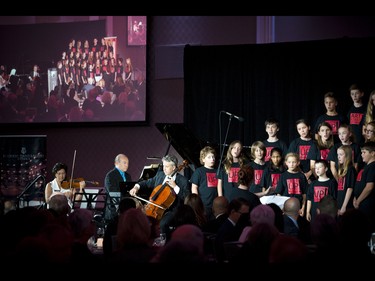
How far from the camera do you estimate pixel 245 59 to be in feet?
34.5

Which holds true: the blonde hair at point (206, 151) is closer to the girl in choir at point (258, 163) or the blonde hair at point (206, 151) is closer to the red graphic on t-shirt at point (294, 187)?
the girl in choir at point (258, 163)

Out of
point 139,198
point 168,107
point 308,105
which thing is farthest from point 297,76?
point 139,198

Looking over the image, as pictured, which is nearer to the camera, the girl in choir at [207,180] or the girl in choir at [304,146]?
the girl in choir at [304,146]

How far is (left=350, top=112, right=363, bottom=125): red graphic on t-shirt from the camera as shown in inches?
347

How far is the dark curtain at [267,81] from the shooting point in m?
9.83

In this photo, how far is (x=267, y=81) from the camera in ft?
34.1

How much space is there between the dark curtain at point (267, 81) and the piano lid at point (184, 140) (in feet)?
3.84

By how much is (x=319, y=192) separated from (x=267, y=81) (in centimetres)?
300

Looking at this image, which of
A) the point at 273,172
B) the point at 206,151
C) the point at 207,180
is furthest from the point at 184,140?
the point at 273,172

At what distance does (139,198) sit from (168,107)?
11.5 feet

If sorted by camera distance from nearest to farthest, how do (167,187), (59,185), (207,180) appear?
(167,187), (207,180), (59,185)

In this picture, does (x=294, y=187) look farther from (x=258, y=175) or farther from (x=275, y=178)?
(x=258, y=175)

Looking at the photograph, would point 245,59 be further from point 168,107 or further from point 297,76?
point 168,107

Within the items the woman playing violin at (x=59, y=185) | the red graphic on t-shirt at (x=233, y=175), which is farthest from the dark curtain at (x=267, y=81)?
the woman playing violin at (x=59, y=185)
